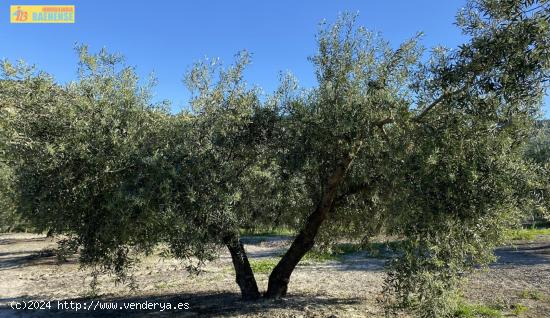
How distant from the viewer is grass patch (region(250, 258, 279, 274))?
1846cm

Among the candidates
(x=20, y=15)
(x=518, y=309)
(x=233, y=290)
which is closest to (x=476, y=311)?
(x=518, y=309)

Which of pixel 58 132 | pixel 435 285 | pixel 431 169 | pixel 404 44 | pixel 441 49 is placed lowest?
pixel 435 285

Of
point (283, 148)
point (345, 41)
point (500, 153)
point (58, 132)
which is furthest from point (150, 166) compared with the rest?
point (500, 153)

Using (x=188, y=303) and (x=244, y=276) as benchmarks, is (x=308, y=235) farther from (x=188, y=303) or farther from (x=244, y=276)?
(x=188, y=303)

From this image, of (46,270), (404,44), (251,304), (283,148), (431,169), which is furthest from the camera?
(46,270)

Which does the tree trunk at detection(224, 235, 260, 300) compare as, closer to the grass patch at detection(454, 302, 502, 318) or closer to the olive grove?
the olive grove

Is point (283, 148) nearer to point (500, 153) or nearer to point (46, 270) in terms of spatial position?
point (500, 153)

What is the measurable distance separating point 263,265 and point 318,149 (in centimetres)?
1183

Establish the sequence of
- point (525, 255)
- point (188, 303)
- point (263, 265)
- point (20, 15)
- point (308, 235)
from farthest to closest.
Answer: point (525, 255) < point (263, 265) < point (20, 15) < point (188, 303) < point (308, 235)

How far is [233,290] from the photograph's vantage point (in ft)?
47.1

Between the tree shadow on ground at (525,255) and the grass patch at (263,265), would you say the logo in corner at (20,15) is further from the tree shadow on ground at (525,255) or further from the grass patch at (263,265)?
the tree shadow on ground at (525,255)

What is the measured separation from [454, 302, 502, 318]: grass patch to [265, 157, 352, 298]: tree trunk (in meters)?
4.21

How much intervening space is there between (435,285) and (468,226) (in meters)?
1.31

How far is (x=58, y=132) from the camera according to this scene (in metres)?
8.23
